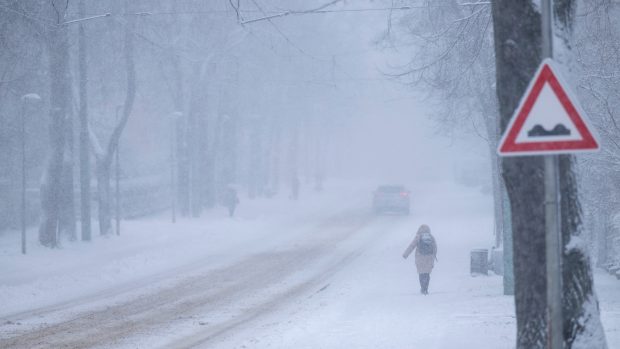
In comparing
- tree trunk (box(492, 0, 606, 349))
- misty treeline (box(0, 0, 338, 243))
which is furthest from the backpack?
tree trunk (box(492, 0, 606, 349))

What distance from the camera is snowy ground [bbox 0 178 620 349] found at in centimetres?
1144

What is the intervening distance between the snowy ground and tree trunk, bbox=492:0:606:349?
11.7ft

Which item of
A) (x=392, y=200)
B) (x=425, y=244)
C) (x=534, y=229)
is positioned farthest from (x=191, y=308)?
(x=392, y=200)

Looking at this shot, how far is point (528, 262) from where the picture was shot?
5.86 metres

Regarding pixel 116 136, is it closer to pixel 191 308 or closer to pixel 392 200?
pixel 191 308

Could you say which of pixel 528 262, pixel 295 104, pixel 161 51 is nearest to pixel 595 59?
pixel 528 262

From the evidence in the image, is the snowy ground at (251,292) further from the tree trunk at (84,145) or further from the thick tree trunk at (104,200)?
the tree trunk at (84,145)

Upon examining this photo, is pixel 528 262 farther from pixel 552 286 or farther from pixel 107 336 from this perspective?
pixel 107 336

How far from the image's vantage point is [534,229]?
5812 millimetres

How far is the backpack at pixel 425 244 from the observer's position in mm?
16547

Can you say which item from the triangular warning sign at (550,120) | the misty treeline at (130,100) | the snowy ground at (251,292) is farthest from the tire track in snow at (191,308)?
the triangular warning sign at (550,120)

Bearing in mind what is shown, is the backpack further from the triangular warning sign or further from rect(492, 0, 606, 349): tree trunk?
the triangular warning sign

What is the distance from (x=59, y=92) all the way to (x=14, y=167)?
26.6 ft

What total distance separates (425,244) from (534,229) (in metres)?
A: 10.9
